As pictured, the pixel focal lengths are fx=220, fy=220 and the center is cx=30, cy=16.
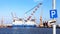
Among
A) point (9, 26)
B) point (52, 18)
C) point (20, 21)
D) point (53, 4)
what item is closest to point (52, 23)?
point (52, 18)

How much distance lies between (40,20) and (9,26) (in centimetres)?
2565

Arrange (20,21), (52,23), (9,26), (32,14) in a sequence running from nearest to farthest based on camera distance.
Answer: (52,23) < (32,14) < (20,21) < (9,26)

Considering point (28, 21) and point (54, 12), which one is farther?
point (28, 21)

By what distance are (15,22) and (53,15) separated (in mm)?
113684

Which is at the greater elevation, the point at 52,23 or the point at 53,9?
the point at 53,9

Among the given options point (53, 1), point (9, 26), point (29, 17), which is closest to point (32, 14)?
point (29, 17)

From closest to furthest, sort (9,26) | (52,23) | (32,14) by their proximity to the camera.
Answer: (52,23) < (32,14) < (9,26)

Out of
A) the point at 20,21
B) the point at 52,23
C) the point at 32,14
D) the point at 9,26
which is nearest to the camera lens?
the point at 52,23

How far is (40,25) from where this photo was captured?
116m

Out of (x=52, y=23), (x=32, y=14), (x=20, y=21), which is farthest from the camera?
(x=20, y=21)

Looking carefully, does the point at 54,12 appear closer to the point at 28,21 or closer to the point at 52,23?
the point at 52,23

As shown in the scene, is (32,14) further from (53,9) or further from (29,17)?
(53,9)

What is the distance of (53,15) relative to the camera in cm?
1125

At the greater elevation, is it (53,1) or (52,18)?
(53,1)
